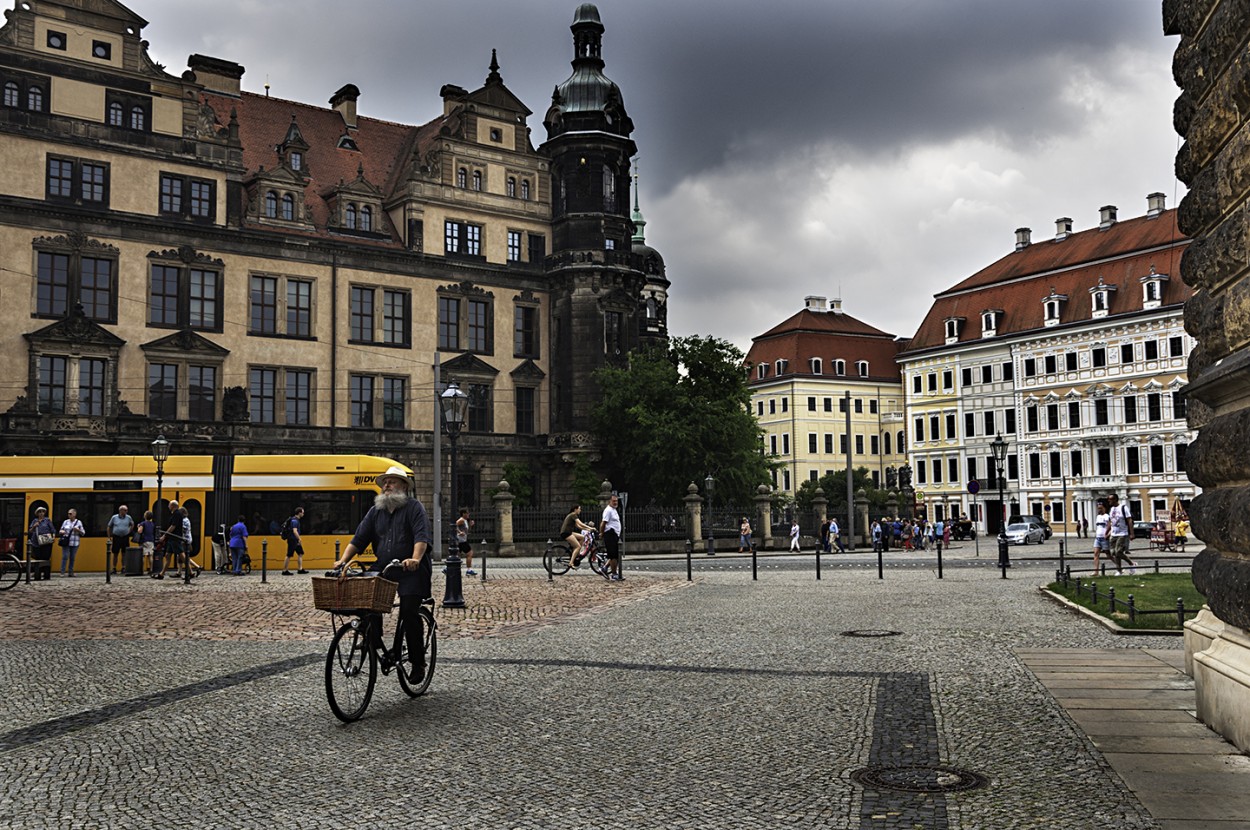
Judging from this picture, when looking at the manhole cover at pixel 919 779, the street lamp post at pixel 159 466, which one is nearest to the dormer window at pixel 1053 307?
the street lamp post at pixel 159 466

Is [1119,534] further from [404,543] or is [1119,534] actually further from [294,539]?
[404,543]

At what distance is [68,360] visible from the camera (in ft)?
161

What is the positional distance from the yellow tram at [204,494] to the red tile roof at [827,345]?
247 ft

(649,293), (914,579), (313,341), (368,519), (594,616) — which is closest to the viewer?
(368,519)

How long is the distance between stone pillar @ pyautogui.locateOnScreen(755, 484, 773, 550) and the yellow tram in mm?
23825

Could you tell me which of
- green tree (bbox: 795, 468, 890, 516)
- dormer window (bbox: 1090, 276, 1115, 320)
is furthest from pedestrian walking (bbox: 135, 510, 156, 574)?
green tree (bbox: 795, 468, 890, 516)

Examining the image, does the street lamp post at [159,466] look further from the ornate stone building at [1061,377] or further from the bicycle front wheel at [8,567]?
the ornate stone building at [1061,377]

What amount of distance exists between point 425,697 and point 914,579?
2065 cm

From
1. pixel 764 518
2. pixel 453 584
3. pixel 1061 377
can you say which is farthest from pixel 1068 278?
pixel 453 584

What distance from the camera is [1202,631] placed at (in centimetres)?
931

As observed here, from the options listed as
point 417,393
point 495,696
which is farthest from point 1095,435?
point 495,696

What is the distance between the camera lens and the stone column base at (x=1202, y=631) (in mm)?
9109

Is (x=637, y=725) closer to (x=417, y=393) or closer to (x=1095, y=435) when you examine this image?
(x=417, y=393)

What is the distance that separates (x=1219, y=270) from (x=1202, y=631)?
2980 mm
